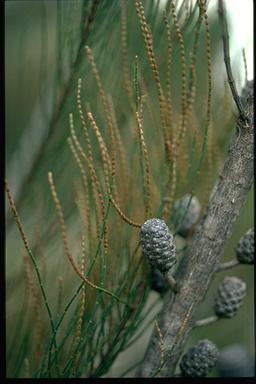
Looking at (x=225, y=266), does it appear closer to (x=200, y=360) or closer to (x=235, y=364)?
(x=200, y=360)

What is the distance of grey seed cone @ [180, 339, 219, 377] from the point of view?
0.57m

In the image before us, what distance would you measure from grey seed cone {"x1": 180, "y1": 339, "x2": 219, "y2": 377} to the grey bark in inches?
0.5

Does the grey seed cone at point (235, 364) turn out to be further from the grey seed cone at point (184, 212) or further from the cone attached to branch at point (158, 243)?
the cone attached to branch at point (158, 243)

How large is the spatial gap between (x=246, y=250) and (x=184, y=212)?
2.9 inches

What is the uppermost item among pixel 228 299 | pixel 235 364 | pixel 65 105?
pixel 65 105

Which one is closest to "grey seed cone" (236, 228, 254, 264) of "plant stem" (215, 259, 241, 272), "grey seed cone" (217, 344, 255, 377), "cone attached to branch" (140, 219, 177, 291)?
"plant stem" (215, 259, 241, 272)

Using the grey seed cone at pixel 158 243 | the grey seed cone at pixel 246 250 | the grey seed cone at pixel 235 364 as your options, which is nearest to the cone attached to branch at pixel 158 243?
the grey seed cone at pixel 158 243

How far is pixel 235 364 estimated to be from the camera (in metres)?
0.75

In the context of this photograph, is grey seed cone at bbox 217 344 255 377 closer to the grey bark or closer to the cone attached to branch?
the grey bark

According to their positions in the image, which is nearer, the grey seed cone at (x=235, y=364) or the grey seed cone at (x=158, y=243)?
the grey seed cone at (x=158, y=243)

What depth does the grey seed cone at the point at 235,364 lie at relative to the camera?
753 mm

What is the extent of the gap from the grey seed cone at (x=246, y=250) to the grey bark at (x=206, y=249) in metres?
0.05

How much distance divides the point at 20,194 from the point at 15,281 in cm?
11

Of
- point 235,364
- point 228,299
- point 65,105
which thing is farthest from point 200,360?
point 65,105
